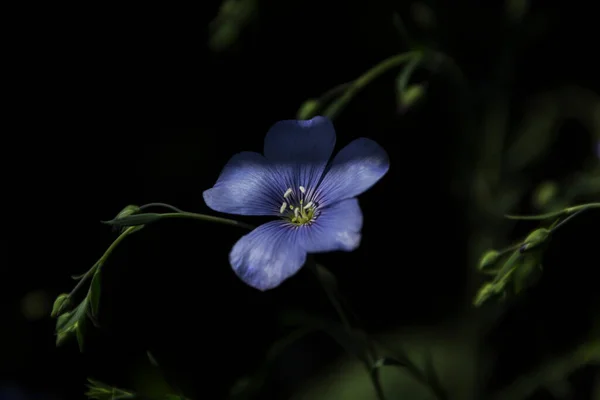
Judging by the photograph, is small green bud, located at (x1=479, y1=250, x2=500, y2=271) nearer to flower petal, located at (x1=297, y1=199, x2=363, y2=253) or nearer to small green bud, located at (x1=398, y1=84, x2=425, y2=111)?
flower petal, located at (x1=297, y1=199, x2=363, y2=253)

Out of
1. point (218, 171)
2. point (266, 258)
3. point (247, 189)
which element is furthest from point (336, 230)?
point (218, 171)

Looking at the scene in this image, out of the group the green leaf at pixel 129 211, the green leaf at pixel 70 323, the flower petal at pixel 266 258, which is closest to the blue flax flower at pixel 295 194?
the flower petal at pixel 266 258

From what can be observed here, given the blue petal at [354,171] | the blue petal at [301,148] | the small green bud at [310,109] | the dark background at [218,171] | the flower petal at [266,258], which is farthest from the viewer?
the dark background at [218,171]

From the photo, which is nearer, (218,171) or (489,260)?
(489,260)

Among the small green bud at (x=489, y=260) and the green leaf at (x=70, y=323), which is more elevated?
the green leaf at (x=70, y=323)

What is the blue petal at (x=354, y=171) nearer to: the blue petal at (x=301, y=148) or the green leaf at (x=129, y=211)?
the blue petal at (x=301, y=148)

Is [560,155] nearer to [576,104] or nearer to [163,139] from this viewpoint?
[576,104]

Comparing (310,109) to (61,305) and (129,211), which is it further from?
(61,305)
